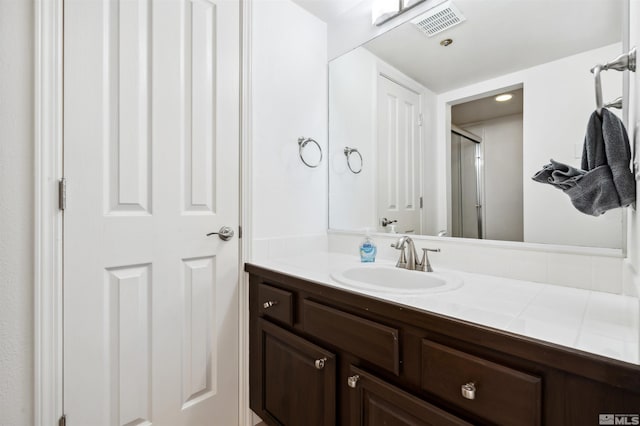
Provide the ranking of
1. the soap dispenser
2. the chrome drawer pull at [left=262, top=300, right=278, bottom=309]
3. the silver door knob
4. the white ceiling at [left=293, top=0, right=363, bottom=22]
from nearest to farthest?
the chrome drawer pull at [left=262, top=300, right=278, bottom=309] < the silver door knob < the soap dispenser < the white ceiling at [left=293, top=0, right=363, bottom=22]

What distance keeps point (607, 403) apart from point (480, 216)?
809 millimetres

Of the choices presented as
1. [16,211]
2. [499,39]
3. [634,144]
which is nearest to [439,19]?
[499,39]

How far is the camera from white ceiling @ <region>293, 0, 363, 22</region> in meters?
1.70

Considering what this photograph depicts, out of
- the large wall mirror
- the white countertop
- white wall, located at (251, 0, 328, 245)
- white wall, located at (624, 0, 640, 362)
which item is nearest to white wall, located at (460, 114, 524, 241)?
the large wall mirror

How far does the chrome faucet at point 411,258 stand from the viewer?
4.17 ft

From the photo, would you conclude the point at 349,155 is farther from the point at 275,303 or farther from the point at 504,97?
the point at 275,303

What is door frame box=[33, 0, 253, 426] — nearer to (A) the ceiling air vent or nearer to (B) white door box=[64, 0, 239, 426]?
(B) white door box=[64, 0, 239, 426]

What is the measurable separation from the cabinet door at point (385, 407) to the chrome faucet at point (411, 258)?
52 centimetres

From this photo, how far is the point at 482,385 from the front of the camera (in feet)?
2.20

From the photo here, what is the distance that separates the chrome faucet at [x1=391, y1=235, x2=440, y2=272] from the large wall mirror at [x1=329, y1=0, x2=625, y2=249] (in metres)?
0.18

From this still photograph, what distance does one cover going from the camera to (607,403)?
0.54 metres

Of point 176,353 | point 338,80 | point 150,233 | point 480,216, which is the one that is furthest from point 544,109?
point 176,353

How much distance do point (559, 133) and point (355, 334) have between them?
3.32 feet

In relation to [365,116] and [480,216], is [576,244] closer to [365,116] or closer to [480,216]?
[480,216]
